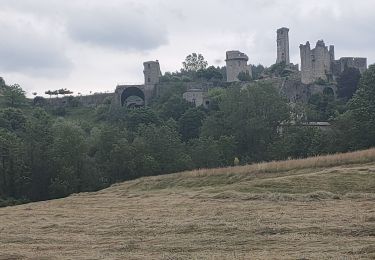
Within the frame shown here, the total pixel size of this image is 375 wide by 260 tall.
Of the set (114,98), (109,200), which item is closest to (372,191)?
(109,200)

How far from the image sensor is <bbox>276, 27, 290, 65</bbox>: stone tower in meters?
101

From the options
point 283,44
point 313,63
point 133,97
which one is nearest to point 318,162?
point 313,63

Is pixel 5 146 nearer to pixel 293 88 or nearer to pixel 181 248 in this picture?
pixel 181 248

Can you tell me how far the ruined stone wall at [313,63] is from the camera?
82438mm

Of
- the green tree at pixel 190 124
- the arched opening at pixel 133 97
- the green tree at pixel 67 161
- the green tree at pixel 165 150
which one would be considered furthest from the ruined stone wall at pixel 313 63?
the green tree at pixel 67 161

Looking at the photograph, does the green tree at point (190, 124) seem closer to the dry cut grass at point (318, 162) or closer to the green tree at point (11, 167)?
the green tree at point (11, 167)

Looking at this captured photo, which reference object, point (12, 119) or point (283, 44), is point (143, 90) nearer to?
point (12, 119)

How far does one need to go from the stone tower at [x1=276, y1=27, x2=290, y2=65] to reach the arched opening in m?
25.7

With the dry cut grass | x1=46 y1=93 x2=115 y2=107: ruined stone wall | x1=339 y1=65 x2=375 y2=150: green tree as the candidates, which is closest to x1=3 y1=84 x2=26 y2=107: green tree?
x1=46 y1=93 x2=115 y2=107: ruined stone wall

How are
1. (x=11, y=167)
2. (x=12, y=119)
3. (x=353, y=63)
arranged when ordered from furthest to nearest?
1. (x=353, y=63)
2. (x=12, y=119)
3. (x=11, y=167)

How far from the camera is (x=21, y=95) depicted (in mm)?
93938

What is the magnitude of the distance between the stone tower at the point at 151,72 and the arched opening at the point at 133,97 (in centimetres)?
218

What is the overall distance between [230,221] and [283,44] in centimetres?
8610

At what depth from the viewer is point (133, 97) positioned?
9406 centimetres
